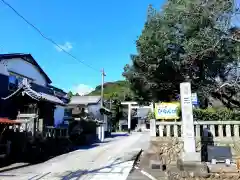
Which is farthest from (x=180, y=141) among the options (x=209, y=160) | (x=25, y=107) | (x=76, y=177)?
(x=25, y=107)

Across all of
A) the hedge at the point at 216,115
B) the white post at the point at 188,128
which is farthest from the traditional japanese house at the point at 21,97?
the hedge at the point at 216,115

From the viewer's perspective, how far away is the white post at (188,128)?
34.7 feet

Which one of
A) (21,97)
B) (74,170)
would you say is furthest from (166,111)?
(21,97)

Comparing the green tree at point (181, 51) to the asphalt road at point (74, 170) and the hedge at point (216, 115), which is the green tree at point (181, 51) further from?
the asphalt road at point (74, 170)

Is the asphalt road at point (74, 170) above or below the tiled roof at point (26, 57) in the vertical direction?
below

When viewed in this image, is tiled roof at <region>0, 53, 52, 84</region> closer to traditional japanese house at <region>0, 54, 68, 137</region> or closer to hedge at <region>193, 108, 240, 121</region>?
traditional japanese house at <region>0, 54, 68, 137</region>

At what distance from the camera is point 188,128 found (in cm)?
1095

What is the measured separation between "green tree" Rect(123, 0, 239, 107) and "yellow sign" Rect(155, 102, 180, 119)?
10.8 feet

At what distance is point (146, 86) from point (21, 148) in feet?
30.5

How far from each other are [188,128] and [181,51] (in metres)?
7.03

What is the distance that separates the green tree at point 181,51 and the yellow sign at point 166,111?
3.30 m

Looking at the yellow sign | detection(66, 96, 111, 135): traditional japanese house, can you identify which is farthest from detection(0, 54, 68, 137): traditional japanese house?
detection(66, 96, 111, 135): traditional japanese house

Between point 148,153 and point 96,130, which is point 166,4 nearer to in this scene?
point 148,153

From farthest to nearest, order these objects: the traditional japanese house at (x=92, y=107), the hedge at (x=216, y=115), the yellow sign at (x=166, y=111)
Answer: the traditional japanese house at (x=92, y=107), the yellow sign at (x=166, y=111), the hedge at (x=216, y=115)
